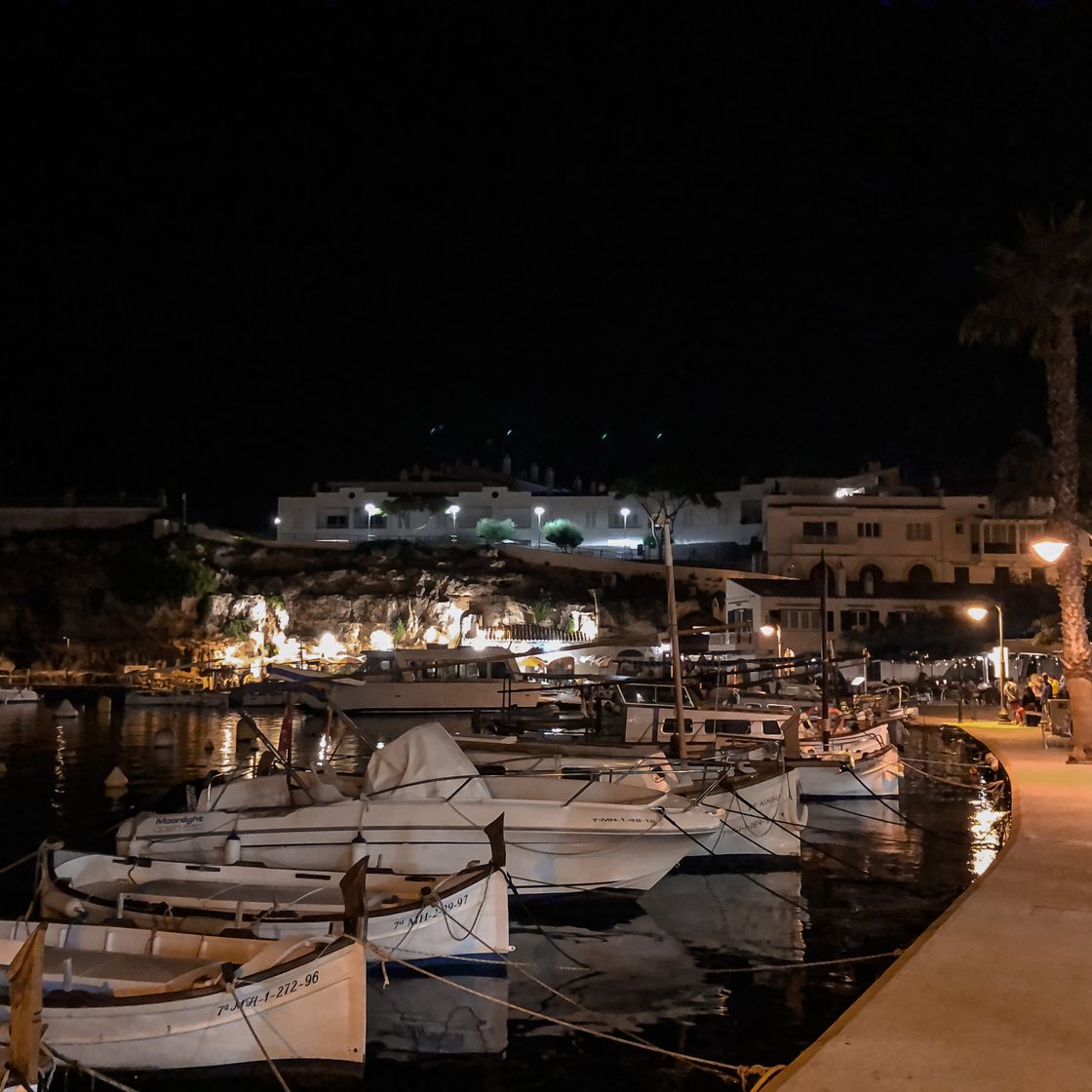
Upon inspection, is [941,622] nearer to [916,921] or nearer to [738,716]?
[738,716]

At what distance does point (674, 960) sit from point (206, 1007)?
24.3 ft

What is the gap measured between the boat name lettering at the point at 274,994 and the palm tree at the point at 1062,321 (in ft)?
73.9

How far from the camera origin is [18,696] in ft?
197

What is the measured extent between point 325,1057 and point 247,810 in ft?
22.8

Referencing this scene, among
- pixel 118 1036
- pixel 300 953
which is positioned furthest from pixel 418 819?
pixel 118 1036

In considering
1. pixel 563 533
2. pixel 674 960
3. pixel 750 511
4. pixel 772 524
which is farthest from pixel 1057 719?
pixel 563 533

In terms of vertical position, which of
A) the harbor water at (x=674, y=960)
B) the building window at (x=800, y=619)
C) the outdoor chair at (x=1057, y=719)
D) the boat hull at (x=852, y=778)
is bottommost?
the harbor water at (x=674, y=960)

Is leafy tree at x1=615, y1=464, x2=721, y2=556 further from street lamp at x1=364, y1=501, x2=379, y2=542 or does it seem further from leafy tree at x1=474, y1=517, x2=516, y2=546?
street lamp at x1=364, y1=501, x2=379, y2=542

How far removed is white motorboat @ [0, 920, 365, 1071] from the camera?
10.3 metres

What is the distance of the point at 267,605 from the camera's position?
255ft

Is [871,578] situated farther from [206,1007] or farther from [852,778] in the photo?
[206,1007]

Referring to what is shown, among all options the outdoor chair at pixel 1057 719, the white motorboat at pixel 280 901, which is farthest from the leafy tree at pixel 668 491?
the white motorboat at pixel 280 901

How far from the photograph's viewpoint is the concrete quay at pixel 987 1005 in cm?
730

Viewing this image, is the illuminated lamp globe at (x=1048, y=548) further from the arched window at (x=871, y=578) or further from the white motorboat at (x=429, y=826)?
the arched window at (x=871, y=578)
